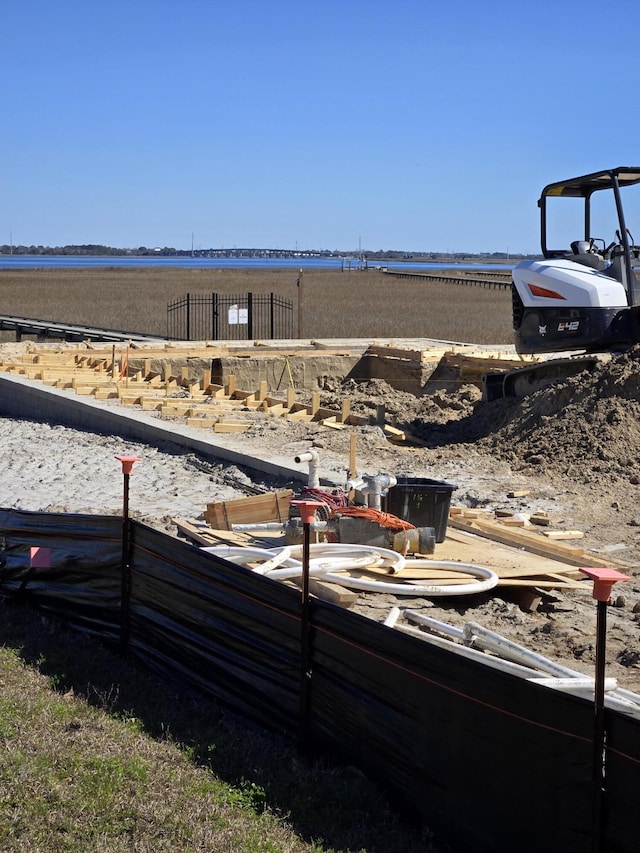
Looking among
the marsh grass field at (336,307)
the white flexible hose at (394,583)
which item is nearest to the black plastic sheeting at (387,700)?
the white flexible hose at (394,583)

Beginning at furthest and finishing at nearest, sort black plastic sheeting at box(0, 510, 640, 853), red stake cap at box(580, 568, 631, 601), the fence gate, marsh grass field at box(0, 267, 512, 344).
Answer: marsh grass field at box(0, 267, 512, 344), the fence gate, black plastic sheeting at box(0, 510, 640, 853), red stake cap at box(580, 568, 631, 601)

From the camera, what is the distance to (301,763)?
5500 mm

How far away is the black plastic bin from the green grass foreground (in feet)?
9.11

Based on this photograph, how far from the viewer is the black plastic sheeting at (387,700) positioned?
4289 mm

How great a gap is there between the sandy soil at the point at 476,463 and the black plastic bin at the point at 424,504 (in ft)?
3.53

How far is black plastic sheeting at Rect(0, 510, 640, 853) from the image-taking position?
4289mm

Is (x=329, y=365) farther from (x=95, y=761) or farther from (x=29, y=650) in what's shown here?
(x=95, y=761)

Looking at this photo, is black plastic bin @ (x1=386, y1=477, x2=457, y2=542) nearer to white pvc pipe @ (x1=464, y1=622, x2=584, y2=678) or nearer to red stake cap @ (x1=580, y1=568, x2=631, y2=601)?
white pvc pipe @ (x1=464, y1=622, x2=584, y2=678)

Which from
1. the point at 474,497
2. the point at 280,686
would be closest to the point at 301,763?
the point at 280,686

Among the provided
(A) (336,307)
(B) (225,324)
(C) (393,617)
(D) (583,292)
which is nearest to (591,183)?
(D) (583,292)

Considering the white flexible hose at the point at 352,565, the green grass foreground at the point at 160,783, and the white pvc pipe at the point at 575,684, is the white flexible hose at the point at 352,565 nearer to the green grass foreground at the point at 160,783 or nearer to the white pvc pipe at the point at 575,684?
the green grass foreground at the point at 160,783

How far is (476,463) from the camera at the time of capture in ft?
42.8

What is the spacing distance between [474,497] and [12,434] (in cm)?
731

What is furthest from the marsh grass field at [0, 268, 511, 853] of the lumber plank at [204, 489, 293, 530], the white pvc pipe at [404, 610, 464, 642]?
the lumber plank at [204, 489, 293, 530]
